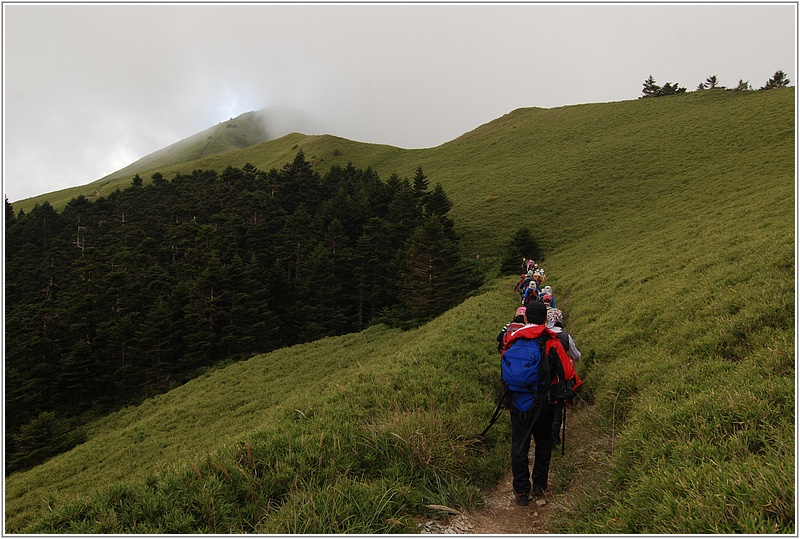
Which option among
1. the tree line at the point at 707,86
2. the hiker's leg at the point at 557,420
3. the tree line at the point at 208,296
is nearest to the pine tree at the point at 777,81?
the tree line at the point at 707,86

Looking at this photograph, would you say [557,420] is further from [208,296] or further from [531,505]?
[208,296]

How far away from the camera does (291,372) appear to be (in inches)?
913

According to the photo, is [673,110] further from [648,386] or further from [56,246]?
[56,246]

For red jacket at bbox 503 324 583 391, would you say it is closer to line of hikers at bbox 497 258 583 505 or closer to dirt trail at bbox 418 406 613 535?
line of hikers at bbox 497 258 583 505

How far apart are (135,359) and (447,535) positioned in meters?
42.5

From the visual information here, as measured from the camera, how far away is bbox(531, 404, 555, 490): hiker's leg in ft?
18.0

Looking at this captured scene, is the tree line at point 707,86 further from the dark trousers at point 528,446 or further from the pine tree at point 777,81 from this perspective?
the dark trousers at point 528,446

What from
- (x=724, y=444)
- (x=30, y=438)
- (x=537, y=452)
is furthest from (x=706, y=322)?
(x=30, y=438)

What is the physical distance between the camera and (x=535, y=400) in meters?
5.34

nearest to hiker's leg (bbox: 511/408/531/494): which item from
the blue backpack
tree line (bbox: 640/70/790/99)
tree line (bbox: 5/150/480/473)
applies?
the blue backpack

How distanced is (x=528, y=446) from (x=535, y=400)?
715 millimetres

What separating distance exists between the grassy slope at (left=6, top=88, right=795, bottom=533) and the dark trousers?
76cm

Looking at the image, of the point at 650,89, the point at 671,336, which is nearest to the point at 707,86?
the point at 650,89

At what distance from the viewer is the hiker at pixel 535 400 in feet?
17.5
